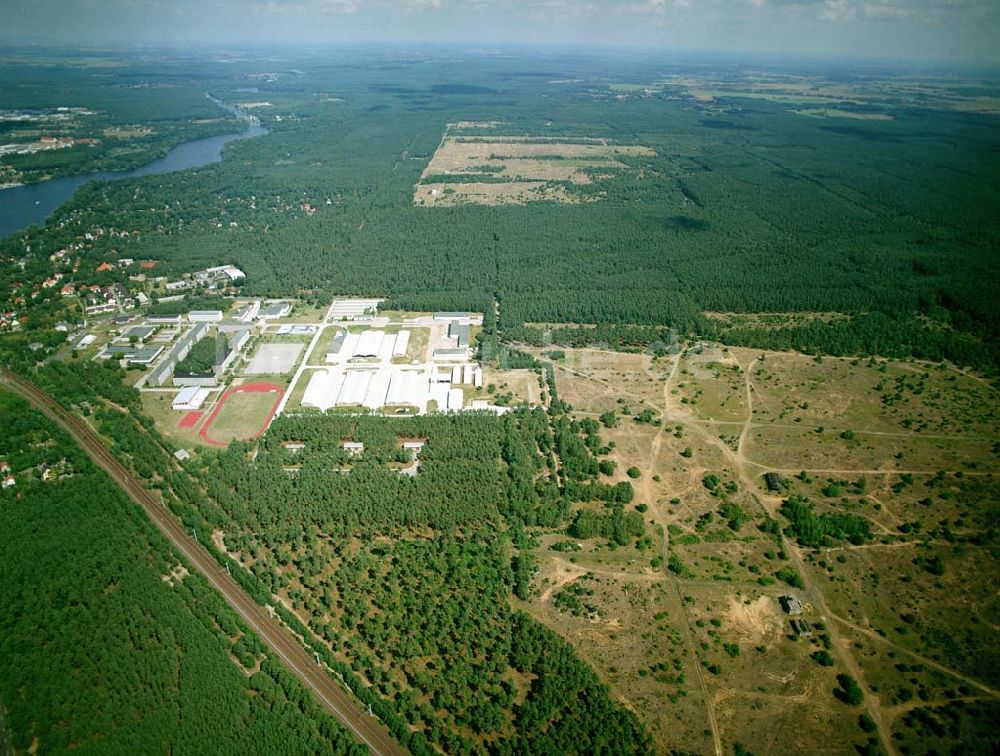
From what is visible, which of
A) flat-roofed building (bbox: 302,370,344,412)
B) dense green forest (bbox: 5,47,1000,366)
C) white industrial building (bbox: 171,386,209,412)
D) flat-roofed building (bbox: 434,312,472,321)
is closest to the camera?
flat-roofed building (bbox: 302,370,344,412)

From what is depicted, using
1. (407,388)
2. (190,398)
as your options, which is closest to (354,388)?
(407,388)

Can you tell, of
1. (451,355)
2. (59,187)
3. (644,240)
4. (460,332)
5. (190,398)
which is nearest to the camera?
(190,398)

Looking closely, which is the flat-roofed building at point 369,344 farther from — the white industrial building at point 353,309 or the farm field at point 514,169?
the farm field at point 514,169

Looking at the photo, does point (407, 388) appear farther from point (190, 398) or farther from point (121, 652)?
point (121, 652)

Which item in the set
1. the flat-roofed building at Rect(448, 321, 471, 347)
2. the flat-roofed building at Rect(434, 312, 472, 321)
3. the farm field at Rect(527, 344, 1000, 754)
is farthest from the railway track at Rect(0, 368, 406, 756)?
the flat-roofed building at Rect(434, 312, 472, 321)

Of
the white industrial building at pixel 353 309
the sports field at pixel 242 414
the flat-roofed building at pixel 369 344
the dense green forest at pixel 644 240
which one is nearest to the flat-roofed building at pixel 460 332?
the dense green forest at pixel 644 240

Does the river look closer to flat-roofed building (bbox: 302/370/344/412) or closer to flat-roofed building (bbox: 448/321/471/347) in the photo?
flat-roofed building (bbox: 302/370/344/412)
